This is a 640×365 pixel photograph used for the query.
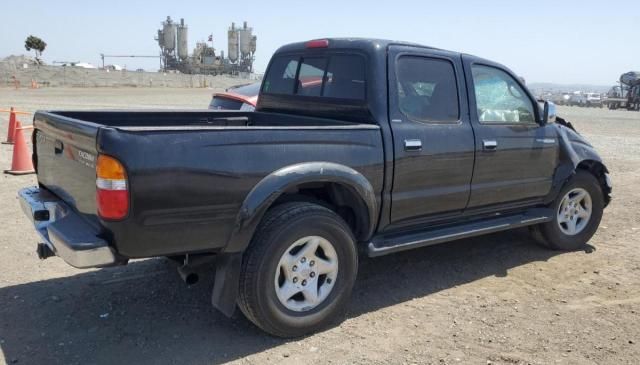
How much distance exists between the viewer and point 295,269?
3.72 metres

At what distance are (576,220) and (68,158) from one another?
4.76 meters

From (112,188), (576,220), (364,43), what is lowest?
(576,220)

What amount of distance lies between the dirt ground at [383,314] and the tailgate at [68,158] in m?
0.86

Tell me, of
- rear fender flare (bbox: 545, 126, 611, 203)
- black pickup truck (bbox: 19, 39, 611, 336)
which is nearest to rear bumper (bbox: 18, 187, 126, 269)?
black pickup truck (bbox: 19, 39, 611, 336)

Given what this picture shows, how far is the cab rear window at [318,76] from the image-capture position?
4.40 metres

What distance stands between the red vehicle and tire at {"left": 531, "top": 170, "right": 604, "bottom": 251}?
15.5ft

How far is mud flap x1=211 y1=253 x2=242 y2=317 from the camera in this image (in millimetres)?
3490

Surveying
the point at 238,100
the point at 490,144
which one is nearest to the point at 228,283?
the point at 490,144

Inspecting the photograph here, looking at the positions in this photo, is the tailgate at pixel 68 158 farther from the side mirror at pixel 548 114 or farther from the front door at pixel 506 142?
the side mirror at pixel 548 114

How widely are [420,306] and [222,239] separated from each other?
1.75 meters

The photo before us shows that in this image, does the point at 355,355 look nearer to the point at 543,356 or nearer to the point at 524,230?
the point at 543,356

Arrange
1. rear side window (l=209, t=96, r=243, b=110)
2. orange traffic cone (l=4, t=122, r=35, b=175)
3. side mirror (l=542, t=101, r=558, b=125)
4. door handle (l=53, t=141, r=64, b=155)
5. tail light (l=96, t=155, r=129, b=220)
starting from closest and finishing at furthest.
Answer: tail light (l=96, t=155, r=129, b=220) → door handle (l=53, t=141, r=64, b=155) → side mirror (l=542, t=101, r=558, b=125) → orange traffic cone (l=4, t=122, r=35, b=175) → rear side window (l=209, t=96, r=243, b=110)

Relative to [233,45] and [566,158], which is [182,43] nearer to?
[233,45]

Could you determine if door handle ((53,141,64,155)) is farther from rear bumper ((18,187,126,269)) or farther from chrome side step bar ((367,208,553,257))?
chrome side step bar ((367,208,553,257))
